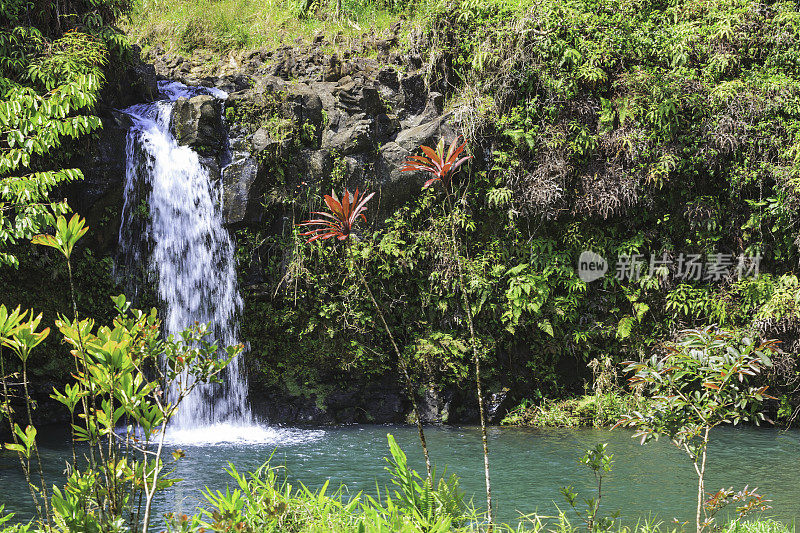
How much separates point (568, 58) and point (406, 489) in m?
7.27

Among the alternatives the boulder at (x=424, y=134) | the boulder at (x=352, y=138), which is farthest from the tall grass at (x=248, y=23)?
the boulder at (x=424, y=134)

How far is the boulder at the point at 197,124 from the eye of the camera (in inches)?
319

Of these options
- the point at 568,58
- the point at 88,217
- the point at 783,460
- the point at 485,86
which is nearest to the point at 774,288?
the point at 783,460

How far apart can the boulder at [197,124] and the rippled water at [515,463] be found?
13.0ft

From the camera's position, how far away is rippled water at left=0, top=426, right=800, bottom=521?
14.9ft

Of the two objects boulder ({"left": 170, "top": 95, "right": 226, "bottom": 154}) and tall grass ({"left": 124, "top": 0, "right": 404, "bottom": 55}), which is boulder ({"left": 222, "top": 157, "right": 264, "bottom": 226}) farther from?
tall grass ({"left": 124, "top": 0, "right": 404, "bottom": 55})

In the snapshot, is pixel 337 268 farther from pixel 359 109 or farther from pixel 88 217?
pixel 88 217

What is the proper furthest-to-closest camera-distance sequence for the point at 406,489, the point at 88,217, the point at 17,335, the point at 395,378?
the point at 395,378 < the point at 88,217 < the point at 406,489 < the point at 17,335

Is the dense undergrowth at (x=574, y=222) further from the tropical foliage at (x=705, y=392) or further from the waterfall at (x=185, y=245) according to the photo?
the tropical foliage at (x=705, y=392)

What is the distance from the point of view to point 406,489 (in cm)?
277

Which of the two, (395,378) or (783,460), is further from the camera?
(395,378)

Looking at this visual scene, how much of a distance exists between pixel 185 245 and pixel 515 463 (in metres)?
5.25

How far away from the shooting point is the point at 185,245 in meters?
8.01

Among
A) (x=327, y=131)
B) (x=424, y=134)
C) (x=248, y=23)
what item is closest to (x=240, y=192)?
(x=327, y=131)
